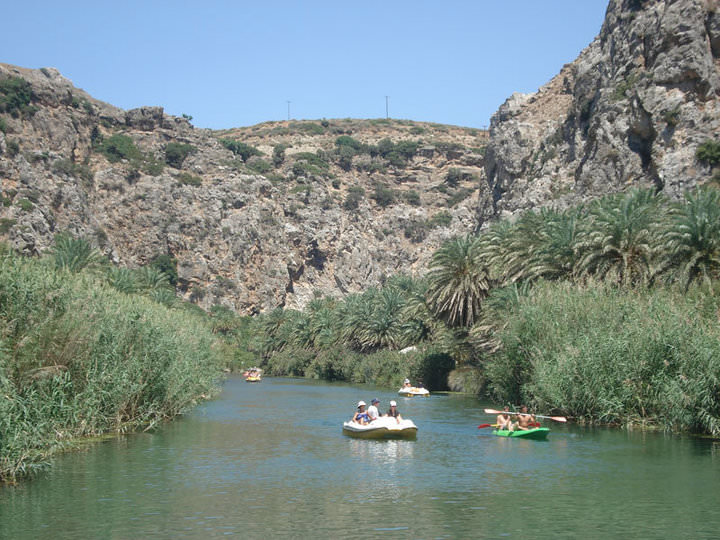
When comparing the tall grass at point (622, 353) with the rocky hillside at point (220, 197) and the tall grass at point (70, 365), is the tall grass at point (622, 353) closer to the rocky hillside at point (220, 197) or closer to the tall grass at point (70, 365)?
the tall grass at point (70, 365)

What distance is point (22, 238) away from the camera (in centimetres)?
8988

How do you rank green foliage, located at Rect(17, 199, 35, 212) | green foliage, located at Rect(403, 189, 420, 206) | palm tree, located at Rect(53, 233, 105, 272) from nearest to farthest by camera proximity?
palm tree, located at Rect(53, 233, 105, 272)
green foliage, located at Rect(17, 199, 35, 212)
green foliage, located at Rect(403, 189, 420, 206)

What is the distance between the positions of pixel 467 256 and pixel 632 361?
2362 centimetres

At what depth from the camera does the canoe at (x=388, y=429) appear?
3055 cm

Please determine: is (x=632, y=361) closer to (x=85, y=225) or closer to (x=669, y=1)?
(x=669, y=1)

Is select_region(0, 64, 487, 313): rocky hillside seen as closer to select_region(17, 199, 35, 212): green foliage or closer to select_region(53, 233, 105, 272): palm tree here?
select_region(17, 199, 35, 212): green foliage

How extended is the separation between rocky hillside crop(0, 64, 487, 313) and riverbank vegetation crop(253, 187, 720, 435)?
5648 cm

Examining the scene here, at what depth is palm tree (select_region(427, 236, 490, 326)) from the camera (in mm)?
52344

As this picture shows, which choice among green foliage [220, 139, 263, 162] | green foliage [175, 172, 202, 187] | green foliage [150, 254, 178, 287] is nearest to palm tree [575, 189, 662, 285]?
green foliage [150, 254, 178, 287]

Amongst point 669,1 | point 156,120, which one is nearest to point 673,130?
point 669,1

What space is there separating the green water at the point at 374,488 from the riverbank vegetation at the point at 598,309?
5.89ft

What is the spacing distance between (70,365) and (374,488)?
1093 centimetres

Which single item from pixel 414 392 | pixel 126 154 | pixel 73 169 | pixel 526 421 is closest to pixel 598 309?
pixel 526 421

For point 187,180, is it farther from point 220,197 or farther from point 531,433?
point 531,433
